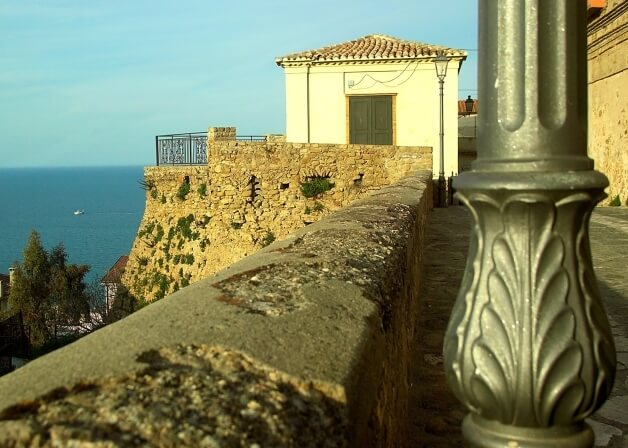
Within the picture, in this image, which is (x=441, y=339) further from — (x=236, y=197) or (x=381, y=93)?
(x=381, y=93)

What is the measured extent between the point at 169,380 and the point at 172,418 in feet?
0.42

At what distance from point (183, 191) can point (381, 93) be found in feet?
21.0

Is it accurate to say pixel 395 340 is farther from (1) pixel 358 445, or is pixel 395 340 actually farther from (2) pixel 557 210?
(2) pixel 557 210

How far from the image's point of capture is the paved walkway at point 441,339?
9.87ft

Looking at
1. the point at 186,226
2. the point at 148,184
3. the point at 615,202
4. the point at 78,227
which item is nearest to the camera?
the point at 615,202

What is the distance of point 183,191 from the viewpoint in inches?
813

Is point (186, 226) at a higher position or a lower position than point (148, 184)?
lower

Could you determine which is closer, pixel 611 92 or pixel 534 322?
pixel 534 322

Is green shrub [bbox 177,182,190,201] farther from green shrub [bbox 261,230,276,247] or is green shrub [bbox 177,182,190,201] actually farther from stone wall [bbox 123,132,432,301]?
green shrub [bbox 261,230,276,247]

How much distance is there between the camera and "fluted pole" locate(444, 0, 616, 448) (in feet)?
4.09

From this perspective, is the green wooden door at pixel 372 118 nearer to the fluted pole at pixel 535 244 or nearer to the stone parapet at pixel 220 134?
the stone parapet at pixel 220 134

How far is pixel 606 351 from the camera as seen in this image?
128 centimetres

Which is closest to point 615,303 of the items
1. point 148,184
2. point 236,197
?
point 236,197

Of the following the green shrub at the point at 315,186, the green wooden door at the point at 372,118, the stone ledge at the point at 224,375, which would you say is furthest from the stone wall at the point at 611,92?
the stone ledge at the point at 224,375
